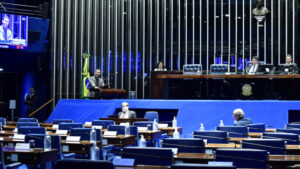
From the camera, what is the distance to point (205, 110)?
11602 mm

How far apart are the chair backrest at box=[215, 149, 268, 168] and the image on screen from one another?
13454 millimetres

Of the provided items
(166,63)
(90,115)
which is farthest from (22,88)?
(90,115)

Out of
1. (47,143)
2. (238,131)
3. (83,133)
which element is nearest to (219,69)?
(238,131)

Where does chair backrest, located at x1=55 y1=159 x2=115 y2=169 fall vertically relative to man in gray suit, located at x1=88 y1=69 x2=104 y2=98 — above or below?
below

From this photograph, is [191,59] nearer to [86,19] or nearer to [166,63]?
[166,63]

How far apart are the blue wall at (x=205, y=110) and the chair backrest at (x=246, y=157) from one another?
6975mm

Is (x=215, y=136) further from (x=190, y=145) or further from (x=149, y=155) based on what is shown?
(x=149, y=155)

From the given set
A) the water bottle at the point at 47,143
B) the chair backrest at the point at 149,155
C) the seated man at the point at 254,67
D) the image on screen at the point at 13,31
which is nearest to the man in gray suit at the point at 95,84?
the seated man at the point at 254,67

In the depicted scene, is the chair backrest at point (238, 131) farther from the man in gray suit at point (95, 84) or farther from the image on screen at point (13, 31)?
the image on screen at point (13, 31)

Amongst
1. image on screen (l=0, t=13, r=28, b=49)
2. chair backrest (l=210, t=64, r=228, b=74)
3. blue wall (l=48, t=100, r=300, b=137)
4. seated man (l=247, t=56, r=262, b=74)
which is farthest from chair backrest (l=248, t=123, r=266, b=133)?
image on screen (l=0, t=13, r=28, b=49)

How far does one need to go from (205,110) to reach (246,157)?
746 cm

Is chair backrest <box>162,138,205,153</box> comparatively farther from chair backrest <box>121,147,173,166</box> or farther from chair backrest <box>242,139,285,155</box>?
chair backrest <box>121,147,173,166</box>

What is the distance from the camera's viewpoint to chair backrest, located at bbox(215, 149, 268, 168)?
4148mm

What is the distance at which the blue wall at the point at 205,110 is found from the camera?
36.4 feet
